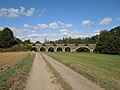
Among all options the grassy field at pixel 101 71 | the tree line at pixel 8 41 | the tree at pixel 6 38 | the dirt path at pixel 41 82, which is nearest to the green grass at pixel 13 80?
the dirt path at pixel 41 82

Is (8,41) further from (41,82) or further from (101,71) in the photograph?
(41,82)

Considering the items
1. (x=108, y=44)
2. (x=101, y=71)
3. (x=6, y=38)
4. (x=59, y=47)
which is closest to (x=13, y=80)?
(x=101, y=71)

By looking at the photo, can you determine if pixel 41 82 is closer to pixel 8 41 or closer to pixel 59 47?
pixel 8 41

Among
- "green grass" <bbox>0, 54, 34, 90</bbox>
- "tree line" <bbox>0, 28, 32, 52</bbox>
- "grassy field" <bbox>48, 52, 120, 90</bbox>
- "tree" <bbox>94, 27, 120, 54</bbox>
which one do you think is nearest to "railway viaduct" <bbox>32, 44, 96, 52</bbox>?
"tree line" <bbox>0, 28, 32, 52</bbox>

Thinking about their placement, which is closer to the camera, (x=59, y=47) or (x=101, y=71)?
(x=101, y=71)

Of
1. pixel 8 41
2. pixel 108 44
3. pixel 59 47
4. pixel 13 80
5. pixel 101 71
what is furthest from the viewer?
pixel 59 47

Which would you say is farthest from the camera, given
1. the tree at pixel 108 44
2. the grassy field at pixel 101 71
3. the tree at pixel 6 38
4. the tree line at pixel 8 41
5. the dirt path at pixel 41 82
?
the tree at pixel 6 38

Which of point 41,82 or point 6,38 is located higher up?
point 6,38

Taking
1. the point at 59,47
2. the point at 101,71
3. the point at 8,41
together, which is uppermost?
the point at 8,41

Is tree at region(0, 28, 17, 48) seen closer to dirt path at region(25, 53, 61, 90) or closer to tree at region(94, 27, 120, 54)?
tree at region(94, 27, 120, 54)

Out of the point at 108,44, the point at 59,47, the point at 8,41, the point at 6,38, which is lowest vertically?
the point at 59,47

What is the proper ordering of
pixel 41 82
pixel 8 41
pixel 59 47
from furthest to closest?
1. pixel 59 47
2. pixel 8 41
3. pixel 41 82

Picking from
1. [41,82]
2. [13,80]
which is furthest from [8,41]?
[41,82]

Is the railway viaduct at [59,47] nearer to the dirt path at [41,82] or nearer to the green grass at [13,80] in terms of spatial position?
the green grass at [13,80]
